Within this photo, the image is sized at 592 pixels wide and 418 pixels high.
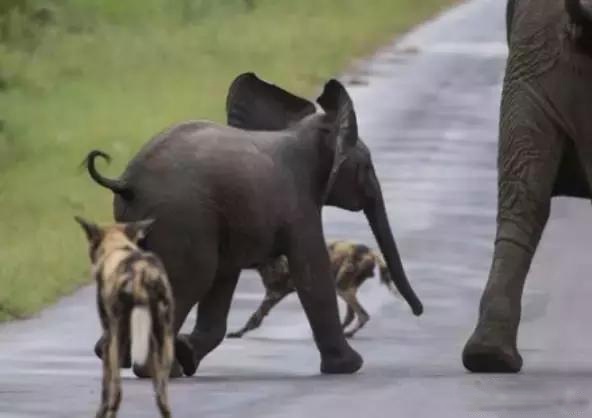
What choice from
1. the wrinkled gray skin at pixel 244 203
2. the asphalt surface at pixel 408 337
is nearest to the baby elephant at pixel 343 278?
the asphalt surface at pixel 408 337

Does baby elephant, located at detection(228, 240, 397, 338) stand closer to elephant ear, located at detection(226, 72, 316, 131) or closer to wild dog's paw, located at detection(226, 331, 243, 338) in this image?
wild dog's paw, located at detection(226, 331, 243, 338)

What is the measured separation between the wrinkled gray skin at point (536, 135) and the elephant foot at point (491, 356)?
3cm

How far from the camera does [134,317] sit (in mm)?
10695

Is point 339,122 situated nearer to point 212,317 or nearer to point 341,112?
point 341,112

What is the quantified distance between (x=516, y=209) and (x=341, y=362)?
1.31 m

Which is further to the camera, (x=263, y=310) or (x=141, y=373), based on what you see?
(x=263, y=310)

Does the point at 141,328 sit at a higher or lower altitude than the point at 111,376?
higher

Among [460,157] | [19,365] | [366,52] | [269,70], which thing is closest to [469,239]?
[460,157]

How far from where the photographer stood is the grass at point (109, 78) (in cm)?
2067

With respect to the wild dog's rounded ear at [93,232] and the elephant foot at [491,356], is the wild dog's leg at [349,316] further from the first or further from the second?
the wild dog's rounded ear at [93,232]

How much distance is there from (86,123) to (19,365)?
15.4 m

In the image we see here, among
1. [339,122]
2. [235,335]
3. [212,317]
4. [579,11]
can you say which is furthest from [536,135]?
[235,335]

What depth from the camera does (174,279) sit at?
529 inches

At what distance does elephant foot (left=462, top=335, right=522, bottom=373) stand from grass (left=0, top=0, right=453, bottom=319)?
13.4 ft
